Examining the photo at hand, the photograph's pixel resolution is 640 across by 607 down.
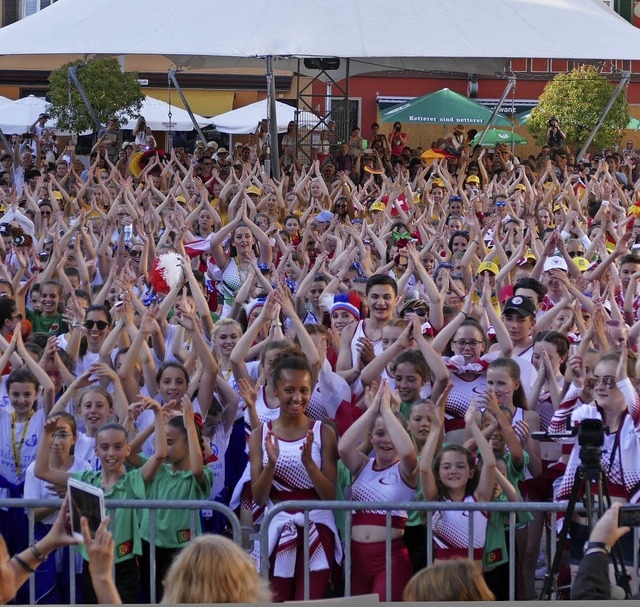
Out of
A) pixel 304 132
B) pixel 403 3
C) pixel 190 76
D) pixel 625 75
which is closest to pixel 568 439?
pixel 403 3

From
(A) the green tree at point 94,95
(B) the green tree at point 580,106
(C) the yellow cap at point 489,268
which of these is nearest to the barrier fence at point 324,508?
(C) the yellow cap at point 489,268

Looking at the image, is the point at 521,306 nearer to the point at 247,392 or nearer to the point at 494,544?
the point at 247,392

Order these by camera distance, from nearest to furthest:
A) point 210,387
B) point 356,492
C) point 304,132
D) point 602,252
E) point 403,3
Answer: point 356,492
point 210,387
point 602,252
point 403,3
point 304,132

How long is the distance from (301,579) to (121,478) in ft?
3.08

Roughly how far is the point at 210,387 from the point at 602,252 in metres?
5.21

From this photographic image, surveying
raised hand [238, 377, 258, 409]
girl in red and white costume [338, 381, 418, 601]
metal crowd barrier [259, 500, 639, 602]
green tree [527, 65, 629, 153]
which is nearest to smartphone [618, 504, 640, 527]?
metal crowd barrier [259, 500, 639, 602]

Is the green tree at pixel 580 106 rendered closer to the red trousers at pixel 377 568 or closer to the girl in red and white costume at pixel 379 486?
the girl in red and white costume at pixel 379 486

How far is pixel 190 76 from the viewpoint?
39750mm

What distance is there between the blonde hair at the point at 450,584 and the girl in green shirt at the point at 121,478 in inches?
Result: 92.4

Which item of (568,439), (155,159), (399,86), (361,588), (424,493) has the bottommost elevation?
(399,86)

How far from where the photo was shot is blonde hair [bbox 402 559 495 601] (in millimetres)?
3346

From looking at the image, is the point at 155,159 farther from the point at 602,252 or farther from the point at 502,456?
the point at 502,456

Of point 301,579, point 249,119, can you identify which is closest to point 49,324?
point 301,579

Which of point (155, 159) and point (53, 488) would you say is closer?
point (53, 488)
